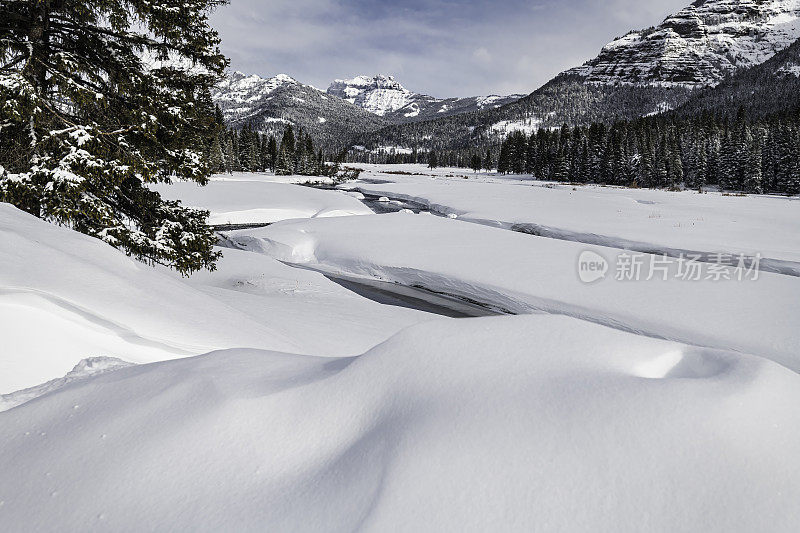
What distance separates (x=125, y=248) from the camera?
7.02 m

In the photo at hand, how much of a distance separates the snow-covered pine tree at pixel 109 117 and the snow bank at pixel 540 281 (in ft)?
21.8

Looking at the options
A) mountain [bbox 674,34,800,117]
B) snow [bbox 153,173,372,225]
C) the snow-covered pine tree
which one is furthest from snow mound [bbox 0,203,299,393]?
mountain [bbox 674,34,800,117]

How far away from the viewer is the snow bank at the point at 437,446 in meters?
1.45

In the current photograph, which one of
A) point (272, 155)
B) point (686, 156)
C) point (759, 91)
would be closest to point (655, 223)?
point (686, 156)

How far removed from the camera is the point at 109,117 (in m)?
6.70

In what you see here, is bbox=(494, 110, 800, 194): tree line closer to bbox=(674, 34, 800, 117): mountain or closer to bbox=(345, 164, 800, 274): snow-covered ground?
bbox=(345, 164, 800, 274): snow-covered ground

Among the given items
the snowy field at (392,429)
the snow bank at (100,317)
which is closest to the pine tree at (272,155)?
the snow bank at (100,317)

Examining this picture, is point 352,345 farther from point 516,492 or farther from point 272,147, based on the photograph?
point 272,147

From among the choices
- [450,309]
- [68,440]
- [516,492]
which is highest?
[516,492]

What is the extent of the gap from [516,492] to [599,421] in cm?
48

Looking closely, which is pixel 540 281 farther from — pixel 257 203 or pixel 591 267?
pixel 257 203

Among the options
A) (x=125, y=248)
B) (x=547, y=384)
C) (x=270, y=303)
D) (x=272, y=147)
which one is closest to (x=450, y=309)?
(x=270, y=303)

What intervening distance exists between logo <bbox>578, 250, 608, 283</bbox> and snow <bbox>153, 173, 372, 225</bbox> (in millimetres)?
15604

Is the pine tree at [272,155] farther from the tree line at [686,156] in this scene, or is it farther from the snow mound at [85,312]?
the snow mound at [85,312]
